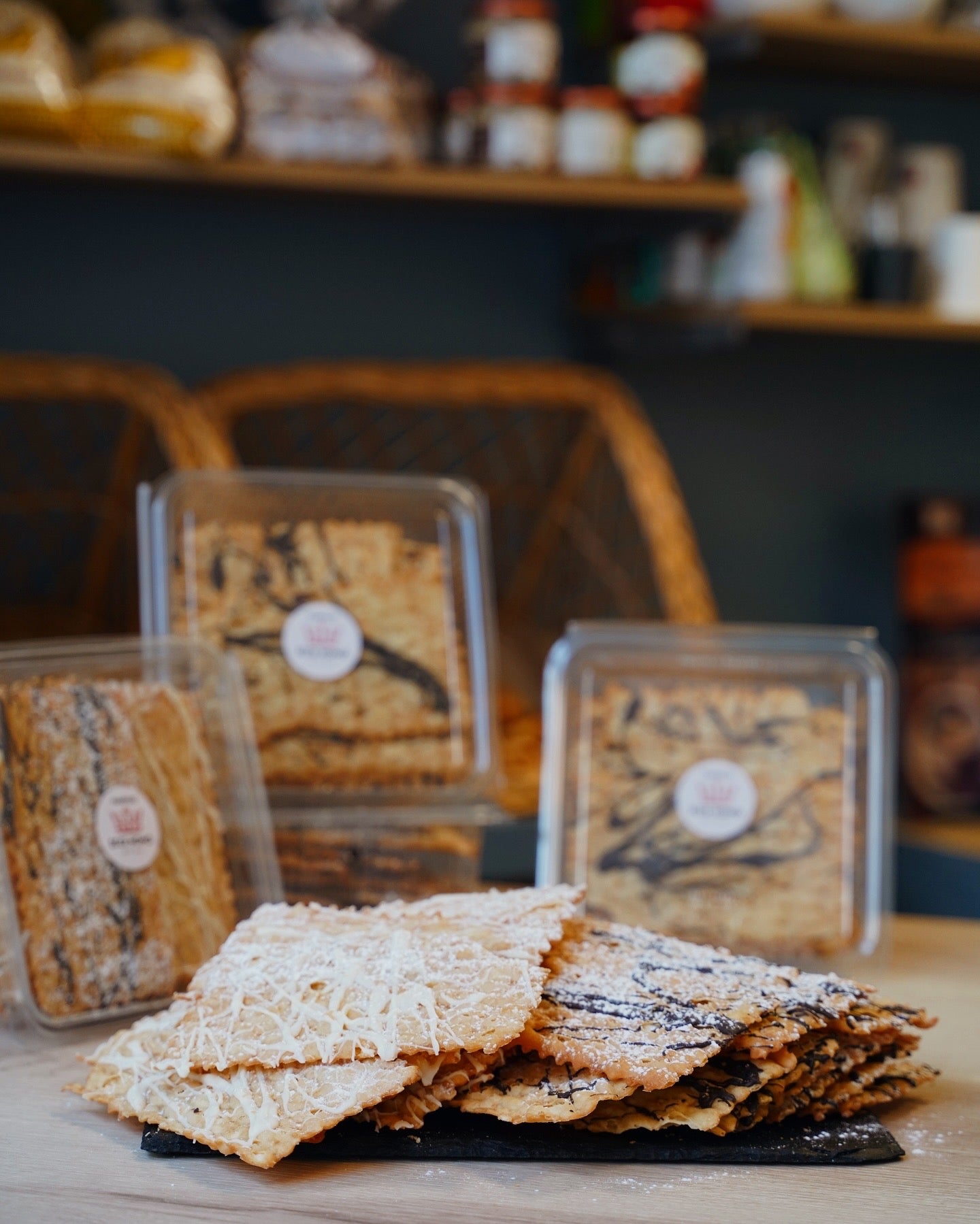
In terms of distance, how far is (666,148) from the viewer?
2041 mm

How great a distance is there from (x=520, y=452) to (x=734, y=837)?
126 centimetres

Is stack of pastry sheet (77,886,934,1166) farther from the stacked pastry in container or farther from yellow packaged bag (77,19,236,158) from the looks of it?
yellow packaged bag (77,19,236,158)

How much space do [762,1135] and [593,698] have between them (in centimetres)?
48

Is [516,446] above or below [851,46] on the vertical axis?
below

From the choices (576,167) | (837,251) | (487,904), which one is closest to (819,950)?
(487,904)

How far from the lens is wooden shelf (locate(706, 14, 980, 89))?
2152 mm

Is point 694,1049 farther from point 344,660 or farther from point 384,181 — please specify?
point 384,181

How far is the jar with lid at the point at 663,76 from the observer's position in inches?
80.8

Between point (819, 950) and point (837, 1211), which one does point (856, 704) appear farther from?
point (837, 1211)

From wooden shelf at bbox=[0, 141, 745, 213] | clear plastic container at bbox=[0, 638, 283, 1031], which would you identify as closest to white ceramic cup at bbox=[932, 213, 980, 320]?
wooden shelf at bbox=[0, 141, 745, 213]

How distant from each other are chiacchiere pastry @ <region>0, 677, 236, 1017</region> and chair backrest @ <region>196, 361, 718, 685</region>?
1099 millimetres

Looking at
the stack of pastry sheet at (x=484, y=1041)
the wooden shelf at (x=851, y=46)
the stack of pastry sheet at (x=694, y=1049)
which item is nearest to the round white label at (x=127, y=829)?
the stack of pastry sheet at (x=484, y=1041)

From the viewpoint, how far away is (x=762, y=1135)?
29.5 inches

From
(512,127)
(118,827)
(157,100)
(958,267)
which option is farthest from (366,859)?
(958,267)
